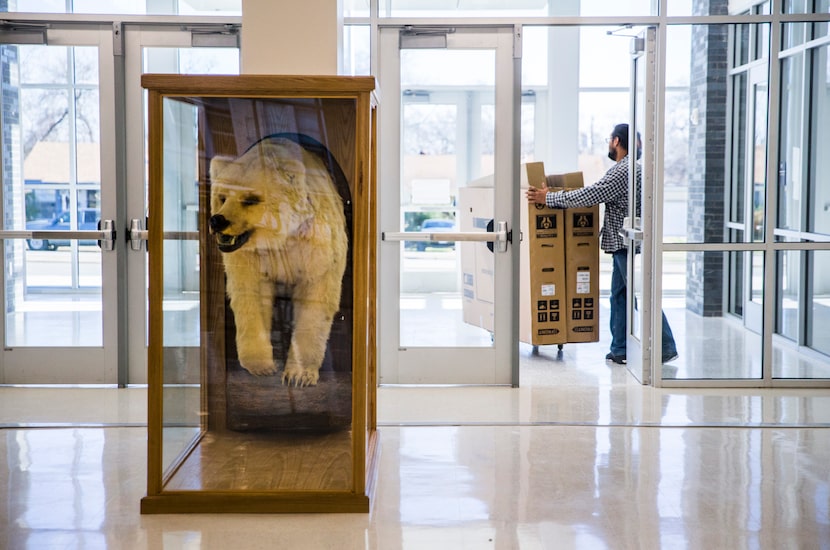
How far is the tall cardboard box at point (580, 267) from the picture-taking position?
7199mm

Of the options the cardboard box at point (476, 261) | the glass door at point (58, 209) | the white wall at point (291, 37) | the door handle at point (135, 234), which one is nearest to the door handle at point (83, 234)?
the glass door at point (58, 209)

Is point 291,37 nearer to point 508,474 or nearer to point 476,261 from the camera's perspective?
point 508,474

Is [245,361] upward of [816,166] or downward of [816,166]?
downward

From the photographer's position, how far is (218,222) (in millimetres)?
3818

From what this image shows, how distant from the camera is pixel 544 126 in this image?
12.3 metres

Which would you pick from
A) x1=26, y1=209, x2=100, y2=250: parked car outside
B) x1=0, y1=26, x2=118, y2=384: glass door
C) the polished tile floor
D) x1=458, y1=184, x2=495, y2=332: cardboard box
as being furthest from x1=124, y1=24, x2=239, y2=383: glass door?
x1=458, y1=184, x2=495, y2=332: cardboard box

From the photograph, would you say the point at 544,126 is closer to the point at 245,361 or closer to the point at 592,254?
the point at 592,254

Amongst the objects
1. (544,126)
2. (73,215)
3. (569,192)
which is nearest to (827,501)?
(569,192)

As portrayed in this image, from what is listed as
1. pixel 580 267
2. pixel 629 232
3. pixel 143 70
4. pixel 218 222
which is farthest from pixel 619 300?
pixel 218 222

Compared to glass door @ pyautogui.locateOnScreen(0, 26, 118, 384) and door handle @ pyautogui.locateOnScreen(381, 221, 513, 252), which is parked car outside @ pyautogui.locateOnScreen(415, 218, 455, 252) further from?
glass door @ pyautogui.locateOnScreen(0, 26, 118, 384)

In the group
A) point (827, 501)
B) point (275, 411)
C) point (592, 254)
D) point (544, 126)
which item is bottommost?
point (827, 501)

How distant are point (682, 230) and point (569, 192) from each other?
97cm

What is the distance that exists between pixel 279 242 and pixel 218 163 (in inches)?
15.2

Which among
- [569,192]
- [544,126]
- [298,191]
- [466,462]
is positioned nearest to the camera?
[298,191]
